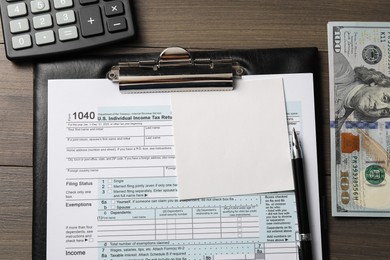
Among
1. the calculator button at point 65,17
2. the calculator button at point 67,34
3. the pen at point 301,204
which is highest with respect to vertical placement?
the calculator button at point 65,17

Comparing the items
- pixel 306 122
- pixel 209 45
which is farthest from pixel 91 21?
pixel 306 122

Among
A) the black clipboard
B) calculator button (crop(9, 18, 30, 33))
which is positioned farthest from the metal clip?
calculator button (crop(9, 18, 30, 33))

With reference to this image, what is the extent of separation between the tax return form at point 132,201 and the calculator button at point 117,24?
0.19 feet

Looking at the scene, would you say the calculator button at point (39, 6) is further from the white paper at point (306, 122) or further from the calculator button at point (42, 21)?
the white paper at point (306, 122)

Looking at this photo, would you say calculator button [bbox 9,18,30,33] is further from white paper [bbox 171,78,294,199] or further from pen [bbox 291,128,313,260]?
pen [bbox 291,128,313,260]

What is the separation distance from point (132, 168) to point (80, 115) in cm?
8

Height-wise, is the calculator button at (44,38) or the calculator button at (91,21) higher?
the calculator button at (91,21)

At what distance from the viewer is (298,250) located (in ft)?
1.82

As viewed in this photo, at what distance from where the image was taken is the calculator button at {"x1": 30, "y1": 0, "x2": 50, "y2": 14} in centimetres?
57

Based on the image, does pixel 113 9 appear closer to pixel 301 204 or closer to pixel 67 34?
pixel 67 34

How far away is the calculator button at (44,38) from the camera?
0.57m

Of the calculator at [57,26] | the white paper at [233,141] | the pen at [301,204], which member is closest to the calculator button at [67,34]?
the calculator at [57,26]

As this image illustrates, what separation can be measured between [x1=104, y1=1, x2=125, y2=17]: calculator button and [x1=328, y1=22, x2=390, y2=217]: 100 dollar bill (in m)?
0.23

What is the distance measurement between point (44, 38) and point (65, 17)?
1.3 inches
